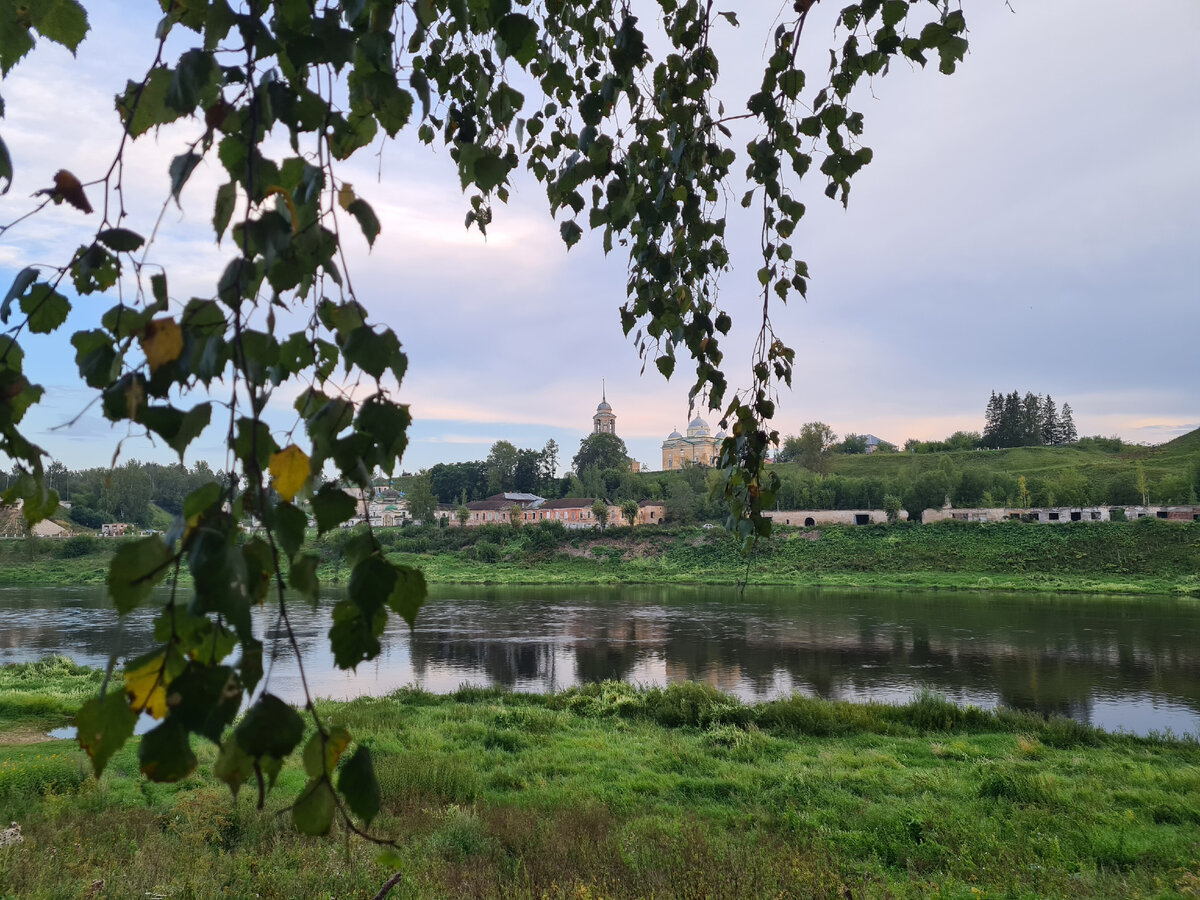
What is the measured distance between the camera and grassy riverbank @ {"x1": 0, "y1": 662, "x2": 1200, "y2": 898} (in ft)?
15.6

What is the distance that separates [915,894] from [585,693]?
10216 millimetres

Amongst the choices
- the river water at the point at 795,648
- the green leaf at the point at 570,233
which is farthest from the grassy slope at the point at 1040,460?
the green leaf at the point at 570,233

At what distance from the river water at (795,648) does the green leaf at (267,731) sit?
435 inches

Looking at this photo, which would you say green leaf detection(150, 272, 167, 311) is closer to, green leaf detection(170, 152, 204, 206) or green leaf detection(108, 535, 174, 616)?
green leaf detection(170, 152, 204, 206)

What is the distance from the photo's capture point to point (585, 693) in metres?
14.6

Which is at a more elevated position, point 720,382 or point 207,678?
point 720,382

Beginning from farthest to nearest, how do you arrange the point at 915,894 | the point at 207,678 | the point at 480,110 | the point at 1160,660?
the point at 1160,660 → the point at 915,894 → the point at 480,110 → the point at 207,678

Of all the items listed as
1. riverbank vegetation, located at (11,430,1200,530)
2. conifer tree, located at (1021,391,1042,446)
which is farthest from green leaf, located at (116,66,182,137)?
conifer tree, located at (1021,391,1042,446)

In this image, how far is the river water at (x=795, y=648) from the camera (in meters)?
16.2

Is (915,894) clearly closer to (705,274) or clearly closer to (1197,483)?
(705,274)

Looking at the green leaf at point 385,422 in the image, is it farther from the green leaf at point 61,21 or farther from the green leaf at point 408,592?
the green leaf at point 61,21

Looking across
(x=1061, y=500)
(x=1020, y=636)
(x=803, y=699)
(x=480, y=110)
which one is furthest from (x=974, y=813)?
(x=1061, y=500)

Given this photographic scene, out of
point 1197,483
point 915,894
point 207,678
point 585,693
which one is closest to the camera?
point 207,678

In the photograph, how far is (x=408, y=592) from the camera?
95 centimetres
